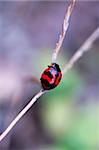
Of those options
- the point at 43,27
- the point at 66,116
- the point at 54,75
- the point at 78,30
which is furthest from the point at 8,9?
the point at 54,75

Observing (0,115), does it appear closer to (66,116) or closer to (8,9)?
(66,116)

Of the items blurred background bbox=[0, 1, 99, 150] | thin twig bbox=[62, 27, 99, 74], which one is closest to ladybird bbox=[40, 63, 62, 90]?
thin twig bbox=[62, 27, 99, 74]

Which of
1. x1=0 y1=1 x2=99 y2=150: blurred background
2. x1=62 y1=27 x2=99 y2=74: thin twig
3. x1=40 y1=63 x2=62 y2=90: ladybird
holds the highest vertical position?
x1=0 y1=1 x2=99 y2=150: blurred background

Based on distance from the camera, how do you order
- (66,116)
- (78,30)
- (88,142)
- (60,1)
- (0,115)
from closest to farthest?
1. (0,115)
2. (88,142)
3. (66,116)
4. (78,30)
5. (60,1)

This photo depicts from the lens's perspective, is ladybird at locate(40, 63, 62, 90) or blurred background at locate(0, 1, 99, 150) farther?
blurred background at locate(0, 1, 99, 150)

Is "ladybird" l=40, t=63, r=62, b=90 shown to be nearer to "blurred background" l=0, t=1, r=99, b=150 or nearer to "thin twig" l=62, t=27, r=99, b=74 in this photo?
"thin twig" l=62, t=27, r=99, b=74

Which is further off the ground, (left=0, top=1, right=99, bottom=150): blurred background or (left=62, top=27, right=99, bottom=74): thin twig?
(left=0, top=1, right=99, bottom=150): blurred background
